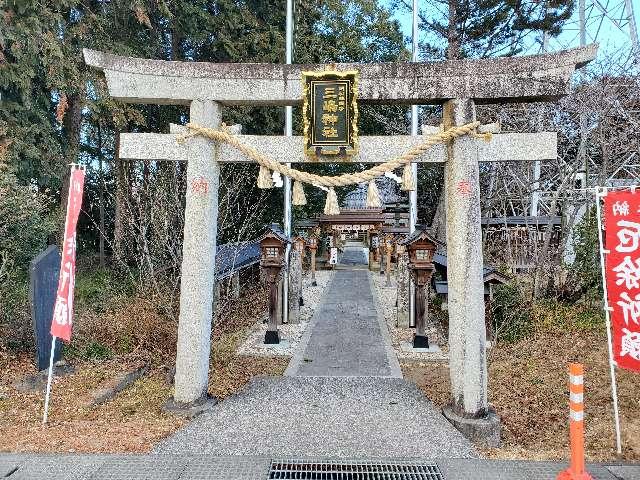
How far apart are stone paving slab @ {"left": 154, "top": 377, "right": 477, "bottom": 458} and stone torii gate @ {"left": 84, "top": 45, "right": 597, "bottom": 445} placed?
0.44 m

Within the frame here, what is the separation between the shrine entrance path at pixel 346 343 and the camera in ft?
26.5

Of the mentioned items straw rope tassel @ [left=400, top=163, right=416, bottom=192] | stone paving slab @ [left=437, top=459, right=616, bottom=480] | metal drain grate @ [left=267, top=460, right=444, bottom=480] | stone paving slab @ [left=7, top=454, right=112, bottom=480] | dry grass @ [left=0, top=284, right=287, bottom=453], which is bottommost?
metal drain grate @ [left=267, top=460, right=444, bottom=480]

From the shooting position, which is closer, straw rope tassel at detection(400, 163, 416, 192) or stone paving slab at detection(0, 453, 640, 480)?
stone paving slab at detection(0, 453, 640, 480)

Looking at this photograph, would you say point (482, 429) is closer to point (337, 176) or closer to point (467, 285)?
point (467, 285)

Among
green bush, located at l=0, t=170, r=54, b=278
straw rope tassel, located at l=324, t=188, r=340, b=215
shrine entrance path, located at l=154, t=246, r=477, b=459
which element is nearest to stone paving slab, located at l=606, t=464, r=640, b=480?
shrine entrance path, located at l=154, t=246, r=477, b=459

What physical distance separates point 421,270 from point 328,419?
201 inches

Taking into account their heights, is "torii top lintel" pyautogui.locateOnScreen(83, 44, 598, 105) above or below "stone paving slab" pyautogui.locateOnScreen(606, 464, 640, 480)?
above

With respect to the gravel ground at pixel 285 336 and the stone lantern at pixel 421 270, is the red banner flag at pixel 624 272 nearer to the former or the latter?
the stone lantern at pixel 421 270

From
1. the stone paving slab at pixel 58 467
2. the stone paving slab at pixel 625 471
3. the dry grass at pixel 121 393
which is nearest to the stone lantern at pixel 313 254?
the dry grass at pixel 121 393

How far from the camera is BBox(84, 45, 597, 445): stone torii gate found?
513cm

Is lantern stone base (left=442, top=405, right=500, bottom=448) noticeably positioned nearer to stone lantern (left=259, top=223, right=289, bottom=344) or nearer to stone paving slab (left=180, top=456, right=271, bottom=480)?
stone paving slab (left=180, top=456, right=271, bottom=480)

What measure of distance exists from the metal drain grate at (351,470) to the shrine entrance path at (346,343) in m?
3.40

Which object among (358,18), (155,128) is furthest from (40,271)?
(358,18)

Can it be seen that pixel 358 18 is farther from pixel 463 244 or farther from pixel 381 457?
pixel 381 457
